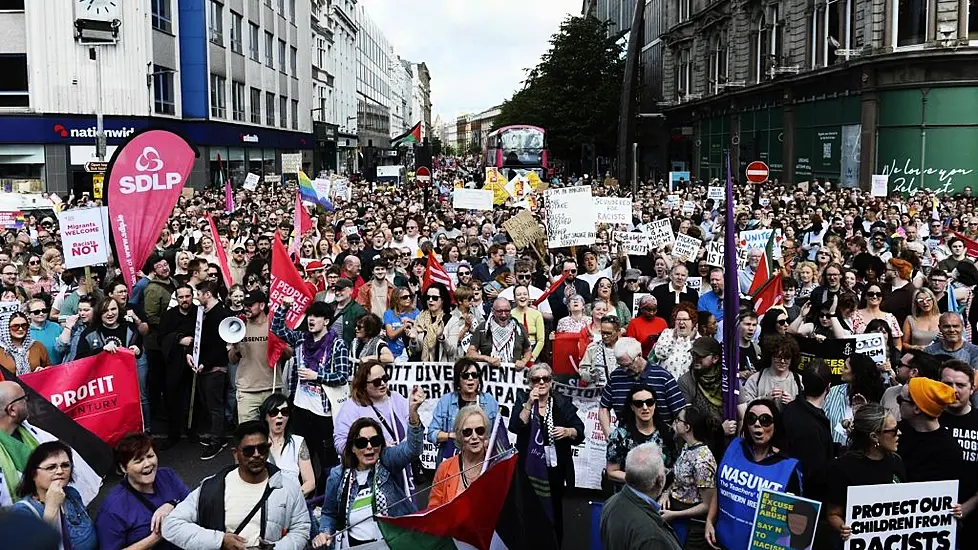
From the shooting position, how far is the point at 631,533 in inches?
189

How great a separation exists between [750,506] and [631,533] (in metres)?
0.98

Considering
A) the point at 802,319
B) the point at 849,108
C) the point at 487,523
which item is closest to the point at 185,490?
the point at 487,523

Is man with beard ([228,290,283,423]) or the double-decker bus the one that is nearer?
man with beard ([228,290,283,423])

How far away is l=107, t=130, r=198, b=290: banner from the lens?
35.6ft

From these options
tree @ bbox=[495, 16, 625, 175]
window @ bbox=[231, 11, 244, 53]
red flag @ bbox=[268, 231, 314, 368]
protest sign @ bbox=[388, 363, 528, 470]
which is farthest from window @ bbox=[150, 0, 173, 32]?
protest sign @ bbox=[388, 363, 528, 470]

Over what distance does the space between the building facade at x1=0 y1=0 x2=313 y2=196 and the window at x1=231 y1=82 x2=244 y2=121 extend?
63 millimetres

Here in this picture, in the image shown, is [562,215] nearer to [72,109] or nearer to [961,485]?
[961,485]

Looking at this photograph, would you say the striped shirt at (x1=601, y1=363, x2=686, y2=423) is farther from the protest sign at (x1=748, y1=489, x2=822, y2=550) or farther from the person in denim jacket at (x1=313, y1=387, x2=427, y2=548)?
the person in denim jacket at (x1=313, y1=387, x2=427, y2=548)

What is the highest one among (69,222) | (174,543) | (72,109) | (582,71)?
(582,71)

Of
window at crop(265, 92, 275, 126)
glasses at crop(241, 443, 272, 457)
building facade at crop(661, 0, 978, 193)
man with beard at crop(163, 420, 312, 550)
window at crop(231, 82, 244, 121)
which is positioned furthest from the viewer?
window at crop(265, 92, 275, 126)

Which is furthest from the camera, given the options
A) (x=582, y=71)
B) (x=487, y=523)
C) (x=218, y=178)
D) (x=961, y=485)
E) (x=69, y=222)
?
(x=582, y=71)

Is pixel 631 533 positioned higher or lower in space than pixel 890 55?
lower

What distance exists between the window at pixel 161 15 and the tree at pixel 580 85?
28.2 meters

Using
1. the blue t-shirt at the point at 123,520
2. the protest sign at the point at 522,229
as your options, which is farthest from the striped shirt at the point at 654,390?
the protest sign at the point at 522,229
